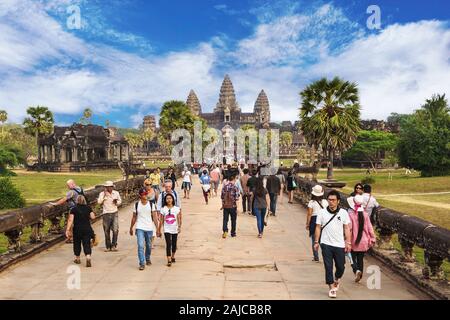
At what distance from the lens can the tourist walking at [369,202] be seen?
9992mm

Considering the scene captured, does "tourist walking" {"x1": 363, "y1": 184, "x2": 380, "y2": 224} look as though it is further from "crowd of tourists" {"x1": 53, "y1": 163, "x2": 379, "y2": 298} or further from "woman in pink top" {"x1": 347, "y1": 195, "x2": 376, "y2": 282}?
"woman in pink top" {"x1": 347, "y1": 195, "x2": 376, "y2": 282}

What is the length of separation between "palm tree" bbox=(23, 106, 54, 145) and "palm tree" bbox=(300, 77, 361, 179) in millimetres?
52434

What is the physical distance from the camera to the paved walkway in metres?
7.32

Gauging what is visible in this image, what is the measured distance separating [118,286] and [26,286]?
151cm

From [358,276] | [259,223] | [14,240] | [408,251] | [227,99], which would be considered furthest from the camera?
[227,99]

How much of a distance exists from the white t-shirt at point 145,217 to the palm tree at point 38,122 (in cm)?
6738

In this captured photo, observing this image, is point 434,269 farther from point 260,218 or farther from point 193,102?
point 193,102

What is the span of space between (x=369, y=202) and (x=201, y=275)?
4.18 meters

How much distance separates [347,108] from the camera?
29.7 meters

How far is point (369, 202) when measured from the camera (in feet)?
34.0

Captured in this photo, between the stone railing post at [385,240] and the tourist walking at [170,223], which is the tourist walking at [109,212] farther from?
the stone railing post at [385,240]

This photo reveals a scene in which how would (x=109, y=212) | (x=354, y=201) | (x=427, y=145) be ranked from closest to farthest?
(x=354, y=201) → (x=109, y=212) → (x=427, y=145)

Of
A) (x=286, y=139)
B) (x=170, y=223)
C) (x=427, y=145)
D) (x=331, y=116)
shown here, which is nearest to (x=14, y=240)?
(x=170, y=223)
